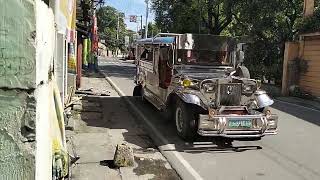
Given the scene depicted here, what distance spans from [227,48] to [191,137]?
11.1 feet

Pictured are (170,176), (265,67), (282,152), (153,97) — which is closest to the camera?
(170,176)

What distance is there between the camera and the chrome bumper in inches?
334

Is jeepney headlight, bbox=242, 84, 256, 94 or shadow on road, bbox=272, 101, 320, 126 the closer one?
jeepney headlight, bbox=242, 84, 256, 94

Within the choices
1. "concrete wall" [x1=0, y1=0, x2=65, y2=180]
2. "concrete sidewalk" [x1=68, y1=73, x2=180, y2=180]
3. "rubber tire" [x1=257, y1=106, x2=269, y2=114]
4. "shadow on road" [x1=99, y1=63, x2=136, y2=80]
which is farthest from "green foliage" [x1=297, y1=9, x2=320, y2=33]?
"concrete wall" [x1=0, y1=0, x2=65, y2=180]

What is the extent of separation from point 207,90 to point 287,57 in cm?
1388

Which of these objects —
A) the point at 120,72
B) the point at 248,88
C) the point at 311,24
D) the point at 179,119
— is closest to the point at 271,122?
the point at 248,88

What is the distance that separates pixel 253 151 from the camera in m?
8.60

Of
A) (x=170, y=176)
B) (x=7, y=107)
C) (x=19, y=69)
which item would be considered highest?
(x=19, y=69)

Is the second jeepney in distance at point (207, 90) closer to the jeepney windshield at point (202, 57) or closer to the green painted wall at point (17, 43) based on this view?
the jeepney windshield at point (202, 57)

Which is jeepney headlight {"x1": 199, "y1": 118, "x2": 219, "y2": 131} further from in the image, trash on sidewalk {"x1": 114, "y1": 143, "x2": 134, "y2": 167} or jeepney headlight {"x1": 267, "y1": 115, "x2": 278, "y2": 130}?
trash on sidewalk {"x1": 114, "y1": 143, "x2": 134, "y2": 167}

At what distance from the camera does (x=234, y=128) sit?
28.4 feet

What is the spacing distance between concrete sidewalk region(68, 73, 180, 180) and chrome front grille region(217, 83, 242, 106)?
177 centimetres

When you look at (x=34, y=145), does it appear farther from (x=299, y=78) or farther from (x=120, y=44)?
(x=120, y=44)

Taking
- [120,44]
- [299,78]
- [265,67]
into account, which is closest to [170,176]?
[299,78]
